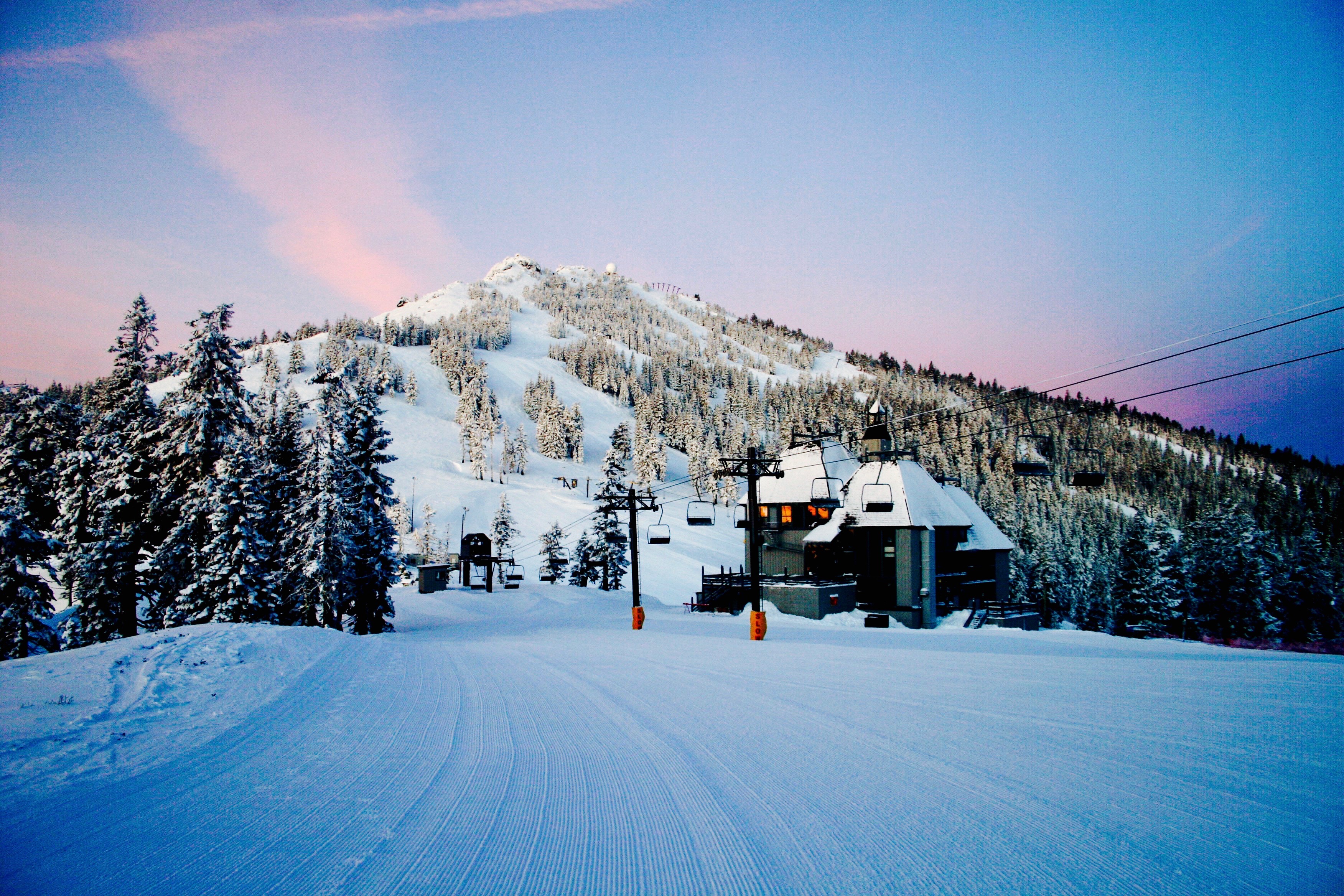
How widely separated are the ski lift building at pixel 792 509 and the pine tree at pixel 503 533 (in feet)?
109

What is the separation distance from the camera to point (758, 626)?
1756 cm

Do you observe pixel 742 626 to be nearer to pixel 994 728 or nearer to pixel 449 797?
pixel 994 728

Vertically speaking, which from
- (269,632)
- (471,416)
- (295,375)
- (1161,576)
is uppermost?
(295,375)

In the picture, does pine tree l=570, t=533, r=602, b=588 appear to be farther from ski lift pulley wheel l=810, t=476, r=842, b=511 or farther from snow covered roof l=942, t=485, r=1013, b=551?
snow covered roof l=942, t=485, r=1013, b=551

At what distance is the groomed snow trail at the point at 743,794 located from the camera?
155 inches

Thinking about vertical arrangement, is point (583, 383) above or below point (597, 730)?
above

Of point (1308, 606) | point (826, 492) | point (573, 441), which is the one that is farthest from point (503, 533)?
point (1308, 606)

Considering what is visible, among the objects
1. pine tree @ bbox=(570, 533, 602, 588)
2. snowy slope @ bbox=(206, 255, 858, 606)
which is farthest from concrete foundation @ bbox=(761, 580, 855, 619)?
pine tree @ bbox=(570, 533, 602, 588)

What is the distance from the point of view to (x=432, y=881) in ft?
12.6

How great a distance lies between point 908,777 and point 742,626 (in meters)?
17.5

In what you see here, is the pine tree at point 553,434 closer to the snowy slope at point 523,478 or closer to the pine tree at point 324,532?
the snowy slope at point 523,478

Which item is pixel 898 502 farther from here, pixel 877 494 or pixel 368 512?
pixel 368 512

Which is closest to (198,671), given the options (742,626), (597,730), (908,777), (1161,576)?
(597,730)

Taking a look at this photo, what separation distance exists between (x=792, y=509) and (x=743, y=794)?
1388 inches
